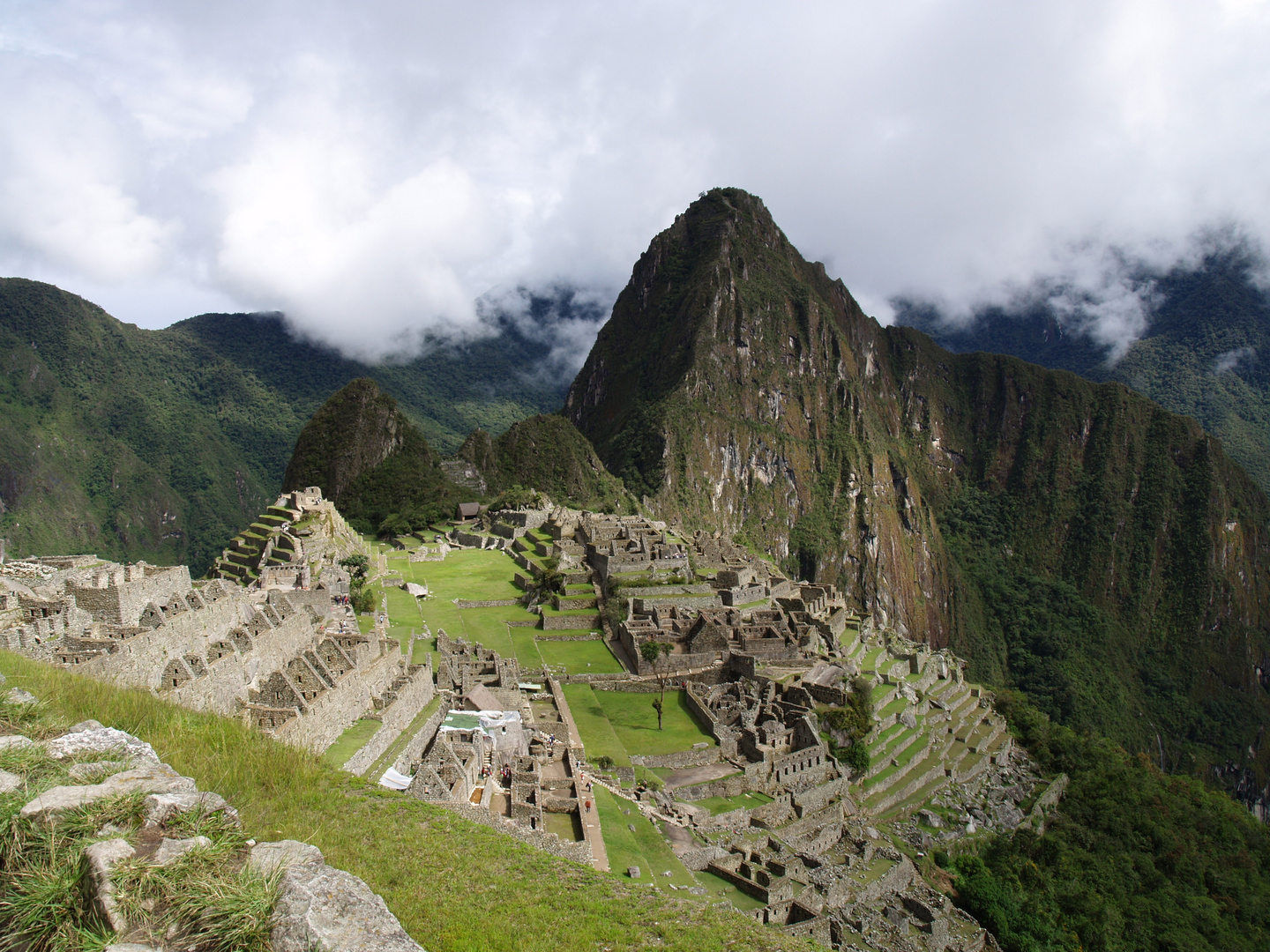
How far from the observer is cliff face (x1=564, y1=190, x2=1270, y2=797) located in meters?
133

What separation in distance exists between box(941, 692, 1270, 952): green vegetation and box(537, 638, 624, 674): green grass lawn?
15.7 metres

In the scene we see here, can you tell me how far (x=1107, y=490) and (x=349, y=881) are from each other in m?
207

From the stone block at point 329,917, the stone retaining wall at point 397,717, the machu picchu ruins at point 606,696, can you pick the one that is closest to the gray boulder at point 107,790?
the stone block at point 329,917

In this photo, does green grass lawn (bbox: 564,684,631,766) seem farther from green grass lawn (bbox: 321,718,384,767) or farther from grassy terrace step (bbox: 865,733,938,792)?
grassy terrace step (bbox: 865,733,938,792)

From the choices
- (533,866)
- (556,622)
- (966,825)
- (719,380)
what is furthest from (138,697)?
(719,380)

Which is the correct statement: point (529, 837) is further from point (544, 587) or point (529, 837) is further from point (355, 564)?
point (355, 564)

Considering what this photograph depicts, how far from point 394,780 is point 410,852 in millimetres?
8095

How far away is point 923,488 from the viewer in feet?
613

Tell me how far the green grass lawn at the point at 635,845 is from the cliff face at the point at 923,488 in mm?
97642

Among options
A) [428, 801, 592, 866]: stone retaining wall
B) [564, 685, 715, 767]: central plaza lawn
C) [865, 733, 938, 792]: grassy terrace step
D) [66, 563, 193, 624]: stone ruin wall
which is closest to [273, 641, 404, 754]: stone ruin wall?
[428, 801, 592, 866]: stone retaining wall

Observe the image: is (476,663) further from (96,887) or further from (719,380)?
(719,380)

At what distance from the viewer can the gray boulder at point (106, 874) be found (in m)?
3.98

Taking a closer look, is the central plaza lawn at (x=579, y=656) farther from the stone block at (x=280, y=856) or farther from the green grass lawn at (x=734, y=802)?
the stone block at (x=280, y=856)

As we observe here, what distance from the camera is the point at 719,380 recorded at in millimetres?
150250
